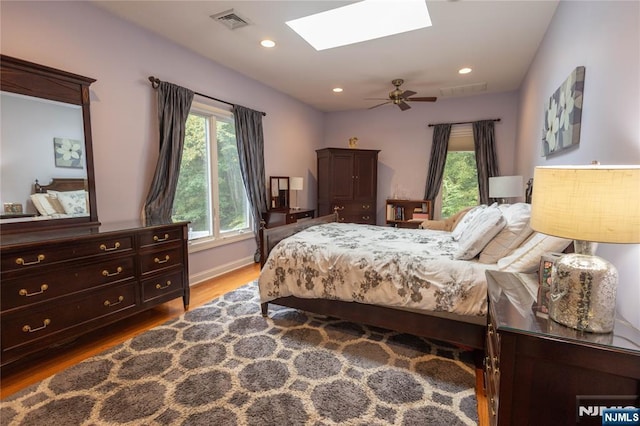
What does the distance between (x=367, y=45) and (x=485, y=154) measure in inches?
115

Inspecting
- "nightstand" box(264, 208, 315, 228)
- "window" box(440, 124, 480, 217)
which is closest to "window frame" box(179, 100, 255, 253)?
"nightstand" box(264, 208, 315, 228)

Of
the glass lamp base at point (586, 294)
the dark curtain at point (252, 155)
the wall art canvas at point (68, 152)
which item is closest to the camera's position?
the glass lamp base at point (586, 294)

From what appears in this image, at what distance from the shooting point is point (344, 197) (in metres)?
5.60

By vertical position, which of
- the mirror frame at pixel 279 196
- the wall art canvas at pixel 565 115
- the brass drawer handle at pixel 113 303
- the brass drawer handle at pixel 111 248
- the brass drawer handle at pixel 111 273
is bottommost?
the brass drawer handle at pixel 113 303

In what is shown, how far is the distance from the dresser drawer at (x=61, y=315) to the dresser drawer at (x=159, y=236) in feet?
1.13

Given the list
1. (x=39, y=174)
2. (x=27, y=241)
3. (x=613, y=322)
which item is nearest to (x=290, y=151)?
(x=39, y=174)

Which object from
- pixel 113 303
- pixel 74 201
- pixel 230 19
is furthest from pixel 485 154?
pixel 74 201

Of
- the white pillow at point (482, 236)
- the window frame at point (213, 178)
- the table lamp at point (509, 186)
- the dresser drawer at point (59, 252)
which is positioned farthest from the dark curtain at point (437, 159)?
the dresser drawer at point (59, 252)

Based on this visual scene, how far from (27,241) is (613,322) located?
2.96m

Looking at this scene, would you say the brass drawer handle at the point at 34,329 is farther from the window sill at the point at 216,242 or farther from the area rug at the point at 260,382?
the window sill at the point at 216,242

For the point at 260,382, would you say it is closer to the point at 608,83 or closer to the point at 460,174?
the point at 608,83

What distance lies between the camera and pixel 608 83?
155 cm

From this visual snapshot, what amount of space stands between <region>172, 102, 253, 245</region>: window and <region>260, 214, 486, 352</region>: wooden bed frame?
4.66 ft

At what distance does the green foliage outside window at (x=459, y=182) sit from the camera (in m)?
5.20
